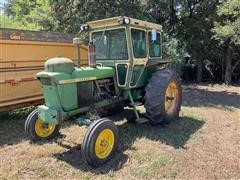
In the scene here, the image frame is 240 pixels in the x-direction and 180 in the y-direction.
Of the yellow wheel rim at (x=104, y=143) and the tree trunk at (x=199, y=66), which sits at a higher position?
the tree trunk at (x=199, y=66)

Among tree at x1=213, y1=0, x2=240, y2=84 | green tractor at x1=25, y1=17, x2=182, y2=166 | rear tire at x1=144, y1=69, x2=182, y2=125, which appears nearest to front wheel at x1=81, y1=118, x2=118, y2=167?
green tractor at x1=25, y1=17, x2=182, y2=166

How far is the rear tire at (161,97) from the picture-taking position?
5.74 m

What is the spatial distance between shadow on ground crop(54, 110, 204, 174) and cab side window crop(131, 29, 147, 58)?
4.71 ft

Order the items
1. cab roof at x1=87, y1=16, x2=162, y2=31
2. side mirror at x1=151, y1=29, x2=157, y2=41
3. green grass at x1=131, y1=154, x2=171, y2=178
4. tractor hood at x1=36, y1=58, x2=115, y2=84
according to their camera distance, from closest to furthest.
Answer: green grass at x1=131, y1=154, x2=171, y2=178 → tractor hood at x1=36, y1=58, x2=115, y2=84 → cab roof at x1=87, y1=16, x2=162, y2=31 → side mirror at x1=151, y1=29, x2=157, y2=41

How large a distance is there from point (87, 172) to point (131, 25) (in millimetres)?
2829

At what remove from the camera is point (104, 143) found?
15.1ft

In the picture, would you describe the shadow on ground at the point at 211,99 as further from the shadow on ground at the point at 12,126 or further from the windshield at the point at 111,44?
the shadow on ground at the point at 12,126

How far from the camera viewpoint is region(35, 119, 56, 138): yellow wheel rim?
17.8 ft

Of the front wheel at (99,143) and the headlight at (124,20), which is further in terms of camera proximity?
the headlight at (124,20)

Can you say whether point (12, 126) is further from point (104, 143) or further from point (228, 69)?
point (228, 69)

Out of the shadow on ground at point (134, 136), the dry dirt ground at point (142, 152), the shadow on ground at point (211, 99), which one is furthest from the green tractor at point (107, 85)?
the shadow on ground at point (211, 99)

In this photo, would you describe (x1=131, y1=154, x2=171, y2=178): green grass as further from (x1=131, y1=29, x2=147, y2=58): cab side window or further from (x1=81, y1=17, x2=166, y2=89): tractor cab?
(x1=131, y1=29, x2=147, y2=58): cab side window

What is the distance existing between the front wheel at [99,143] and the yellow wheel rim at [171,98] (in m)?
1.90

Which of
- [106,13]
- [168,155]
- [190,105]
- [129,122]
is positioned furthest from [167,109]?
[106,13]
